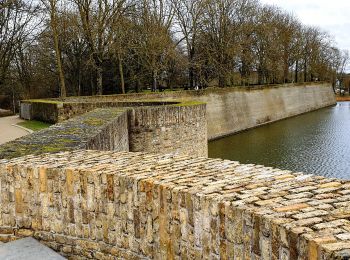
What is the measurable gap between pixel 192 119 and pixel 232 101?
1721cm

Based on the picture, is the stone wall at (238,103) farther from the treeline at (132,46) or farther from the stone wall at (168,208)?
the stone wall at (168,208)

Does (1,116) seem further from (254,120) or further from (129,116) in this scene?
(254,120)

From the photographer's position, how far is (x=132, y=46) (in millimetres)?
27656

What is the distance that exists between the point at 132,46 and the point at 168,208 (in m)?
25.6

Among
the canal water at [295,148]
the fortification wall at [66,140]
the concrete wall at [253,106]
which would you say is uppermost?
the fortification wall at [66,140]

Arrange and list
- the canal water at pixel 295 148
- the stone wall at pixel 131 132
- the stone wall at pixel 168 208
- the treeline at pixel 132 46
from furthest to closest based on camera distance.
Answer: the treeline at pixel 132 46 → the canal water at pixel 295 148 → the stone wall at pixel 131 132 → the stone wall at pixel 168 208

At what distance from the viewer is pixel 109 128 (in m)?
7.66

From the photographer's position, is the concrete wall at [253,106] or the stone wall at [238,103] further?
the concrete wall at [253,106]

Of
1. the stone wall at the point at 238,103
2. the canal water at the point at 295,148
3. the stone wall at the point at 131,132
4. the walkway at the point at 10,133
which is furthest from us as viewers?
the stone wall at the point at 238,103

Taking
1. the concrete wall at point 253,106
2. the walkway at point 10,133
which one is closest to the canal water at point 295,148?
the concrete wall at point 253,106

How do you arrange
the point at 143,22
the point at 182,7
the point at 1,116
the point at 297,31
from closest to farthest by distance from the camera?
the point at 1,116 < the point at 143,22 < the point at 182,7 < the point at 297,31

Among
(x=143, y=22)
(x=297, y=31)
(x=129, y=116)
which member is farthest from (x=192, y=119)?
(x=297, y=31)

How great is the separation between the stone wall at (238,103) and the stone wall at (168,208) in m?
11.3

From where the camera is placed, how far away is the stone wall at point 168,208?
2188 millimetres
